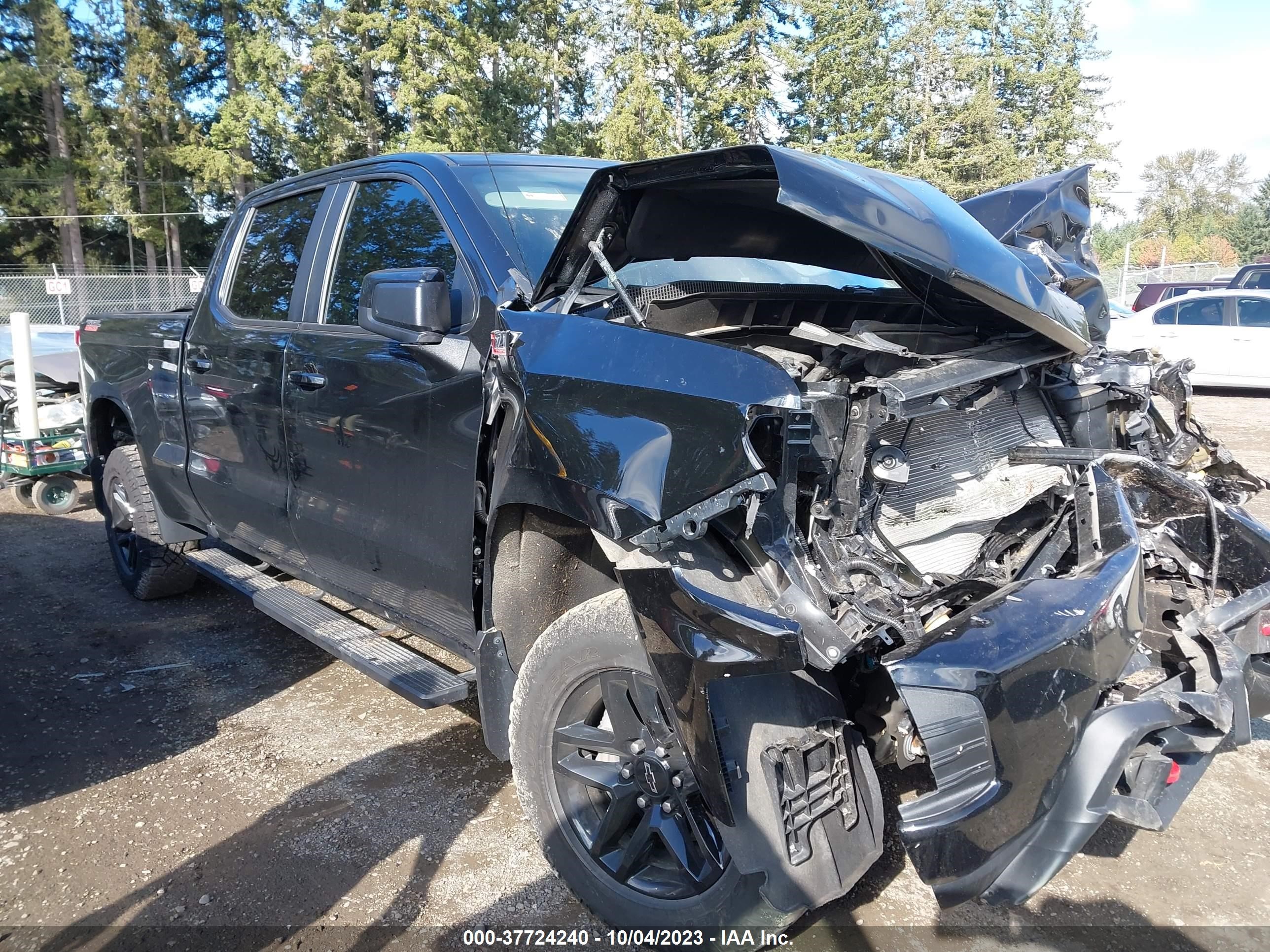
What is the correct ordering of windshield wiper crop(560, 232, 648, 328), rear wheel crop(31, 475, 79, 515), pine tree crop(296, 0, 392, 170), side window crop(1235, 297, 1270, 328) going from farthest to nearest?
pine tree crop(296, 0, 392, 170)
side window crop(1235, 297, 1270, 328)
rear wheel crop(31, 475, 79, 515)
windshield wiper crop(560, 232, 648, 328)

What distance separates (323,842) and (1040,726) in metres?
2.24

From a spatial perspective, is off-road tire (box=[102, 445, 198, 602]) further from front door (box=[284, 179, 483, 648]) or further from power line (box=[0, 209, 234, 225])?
power line (box=[0, 209, 234, 225])

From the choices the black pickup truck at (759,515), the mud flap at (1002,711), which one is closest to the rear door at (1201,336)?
the black pickup truck at (759,515)

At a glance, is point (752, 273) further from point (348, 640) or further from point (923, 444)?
point (348, 640)

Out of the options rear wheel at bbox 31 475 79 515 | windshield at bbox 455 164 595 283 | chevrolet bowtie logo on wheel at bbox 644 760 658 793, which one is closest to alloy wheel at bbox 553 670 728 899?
chevrolet bowtie logo on wheel at bbox 644 760 658 793

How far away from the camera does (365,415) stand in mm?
3100

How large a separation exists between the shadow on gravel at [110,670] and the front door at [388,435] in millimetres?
1005

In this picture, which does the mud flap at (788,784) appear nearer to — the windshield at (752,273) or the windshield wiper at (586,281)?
the windshield wiper at (586,281)

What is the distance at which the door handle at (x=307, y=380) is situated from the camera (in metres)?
3.28

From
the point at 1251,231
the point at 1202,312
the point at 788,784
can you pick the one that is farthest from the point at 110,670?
the point at 1251,231

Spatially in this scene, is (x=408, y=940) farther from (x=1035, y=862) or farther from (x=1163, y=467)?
(x=1163, y=467)

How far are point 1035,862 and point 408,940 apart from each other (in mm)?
1628

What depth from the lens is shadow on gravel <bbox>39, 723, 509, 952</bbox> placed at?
2539 millimetres

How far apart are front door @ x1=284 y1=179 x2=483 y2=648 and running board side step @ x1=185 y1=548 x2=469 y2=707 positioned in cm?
14
